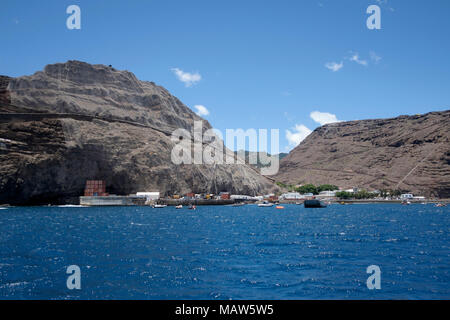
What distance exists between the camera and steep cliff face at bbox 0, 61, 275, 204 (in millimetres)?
116625

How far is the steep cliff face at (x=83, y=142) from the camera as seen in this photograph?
117 meters

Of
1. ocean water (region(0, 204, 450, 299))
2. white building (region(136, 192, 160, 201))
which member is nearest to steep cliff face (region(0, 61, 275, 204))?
white building (region(136, 192, 160, 201))

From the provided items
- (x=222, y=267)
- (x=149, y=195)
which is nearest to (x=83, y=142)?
(x=149, y=195)

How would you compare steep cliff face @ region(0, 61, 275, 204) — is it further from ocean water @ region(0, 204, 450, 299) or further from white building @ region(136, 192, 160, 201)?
ocean water @ region(0, 204, 450, 299)

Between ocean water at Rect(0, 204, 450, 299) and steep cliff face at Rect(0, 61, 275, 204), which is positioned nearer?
ocean water at Rect(0, 204, 450, 299)

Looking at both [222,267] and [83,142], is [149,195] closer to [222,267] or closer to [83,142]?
[83,142]

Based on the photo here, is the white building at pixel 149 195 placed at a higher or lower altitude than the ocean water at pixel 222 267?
higher

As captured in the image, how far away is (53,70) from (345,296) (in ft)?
570

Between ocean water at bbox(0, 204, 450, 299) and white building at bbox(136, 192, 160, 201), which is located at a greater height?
white building at bbox(136, 192, 160, 201)

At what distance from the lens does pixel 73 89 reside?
161375 millimetres

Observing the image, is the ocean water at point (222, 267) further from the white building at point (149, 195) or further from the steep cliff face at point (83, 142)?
the white building at point (149, 195)

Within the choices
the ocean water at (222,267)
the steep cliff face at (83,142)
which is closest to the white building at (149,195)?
the steep cliff face at (83,142)

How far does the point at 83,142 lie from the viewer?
12612 cm
